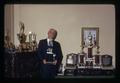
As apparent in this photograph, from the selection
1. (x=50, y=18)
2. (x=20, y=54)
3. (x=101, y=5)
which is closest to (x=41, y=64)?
(x=20, y=54)

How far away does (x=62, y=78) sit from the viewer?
15.3 feet

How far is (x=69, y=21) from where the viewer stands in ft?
15.1

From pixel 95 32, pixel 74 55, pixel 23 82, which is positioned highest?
pixel 95 32

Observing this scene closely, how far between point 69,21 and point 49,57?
1.72ft

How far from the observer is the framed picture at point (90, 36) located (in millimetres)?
4605

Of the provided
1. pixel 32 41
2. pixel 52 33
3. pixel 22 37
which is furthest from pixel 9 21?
pixel 52 33

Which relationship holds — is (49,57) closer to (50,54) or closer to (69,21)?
(50,54)

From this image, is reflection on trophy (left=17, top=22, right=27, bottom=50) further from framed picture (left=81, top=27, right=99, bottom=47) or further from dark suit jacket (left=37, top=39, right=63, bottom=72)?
framed picture (left=81, top=27, right=99, bottom=47)

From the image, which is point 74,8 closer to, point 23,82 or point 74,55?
point 74,55

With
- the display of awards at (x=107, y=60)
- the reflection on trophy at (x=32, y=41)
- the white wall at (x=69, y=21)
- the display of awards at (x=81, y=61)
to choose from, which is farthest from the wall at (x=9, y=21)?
the display of awards at (x=107, y=60)

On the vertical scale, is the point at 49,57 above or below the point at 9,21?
below

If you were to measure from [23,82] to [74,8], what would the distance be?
1.13m

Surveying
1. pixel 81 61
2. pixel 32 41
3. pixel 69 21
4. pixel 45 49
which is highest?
pixel 69 21

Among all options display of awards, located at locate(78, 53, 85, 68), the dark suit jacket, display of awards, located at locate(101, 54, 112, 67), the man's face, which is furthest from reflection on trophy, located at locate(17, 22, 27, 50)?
display of awards, located at locate(101, 54, 112, 67)
